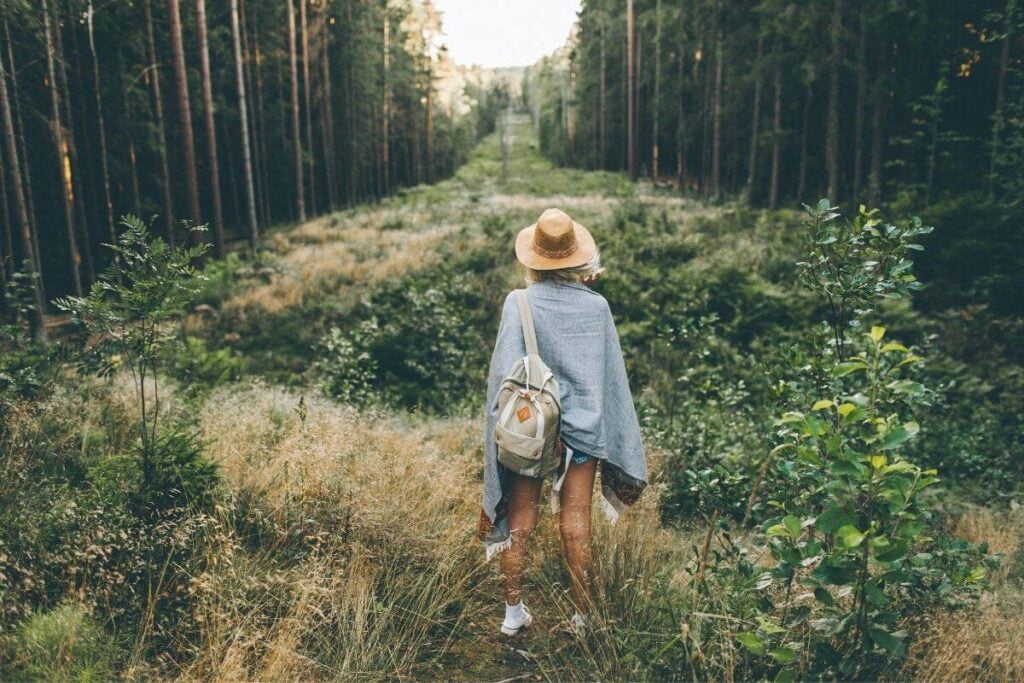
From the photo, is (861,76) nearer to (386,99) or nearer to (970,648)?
(970,648)

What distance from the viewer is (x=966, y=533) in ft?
17.1

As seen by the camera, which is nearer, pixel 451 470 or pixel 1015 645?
pixel 1015 645

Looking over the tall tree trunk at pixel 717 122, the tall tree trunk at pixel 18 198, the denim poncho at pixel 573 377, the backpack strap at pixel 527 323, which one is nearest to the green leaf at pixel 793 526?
the denim poncho at pixel 573 377

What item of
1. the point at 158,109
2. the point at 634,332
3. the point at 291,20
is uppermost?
the point at 291,20

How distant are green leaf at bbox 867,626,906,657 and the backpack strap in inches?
70.9

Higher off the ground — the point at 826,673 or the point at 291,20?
the point at 291,20

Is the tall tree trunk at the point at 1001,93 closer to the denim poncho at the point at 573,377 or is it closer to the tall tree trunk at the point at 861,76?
the tall tree trunk at the point at 861,76

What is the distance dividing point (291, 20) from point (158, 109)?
26.9 ft

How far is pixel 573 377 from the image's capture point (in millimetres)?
3355

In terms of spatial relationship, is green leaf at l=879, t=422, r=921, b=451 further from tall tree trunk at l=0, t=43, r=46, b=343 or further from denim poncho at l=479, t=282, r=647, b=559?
tall tree trunk at l=0, t=43, r=46, b=343

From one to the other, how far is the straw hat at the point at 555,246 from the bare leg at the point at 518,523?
A: 1171 millimetres

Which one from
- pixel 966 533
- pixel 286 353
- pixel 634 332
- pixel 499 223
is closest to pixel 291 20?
pixel 499 223

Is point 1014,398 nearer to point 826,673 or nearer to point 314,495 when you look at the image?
point 826,673

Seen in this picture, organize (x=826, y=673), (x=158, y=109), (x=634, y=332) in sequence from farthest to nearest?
(x=158, y=109)
(x=634, y=332)
(x=826, y=673)
